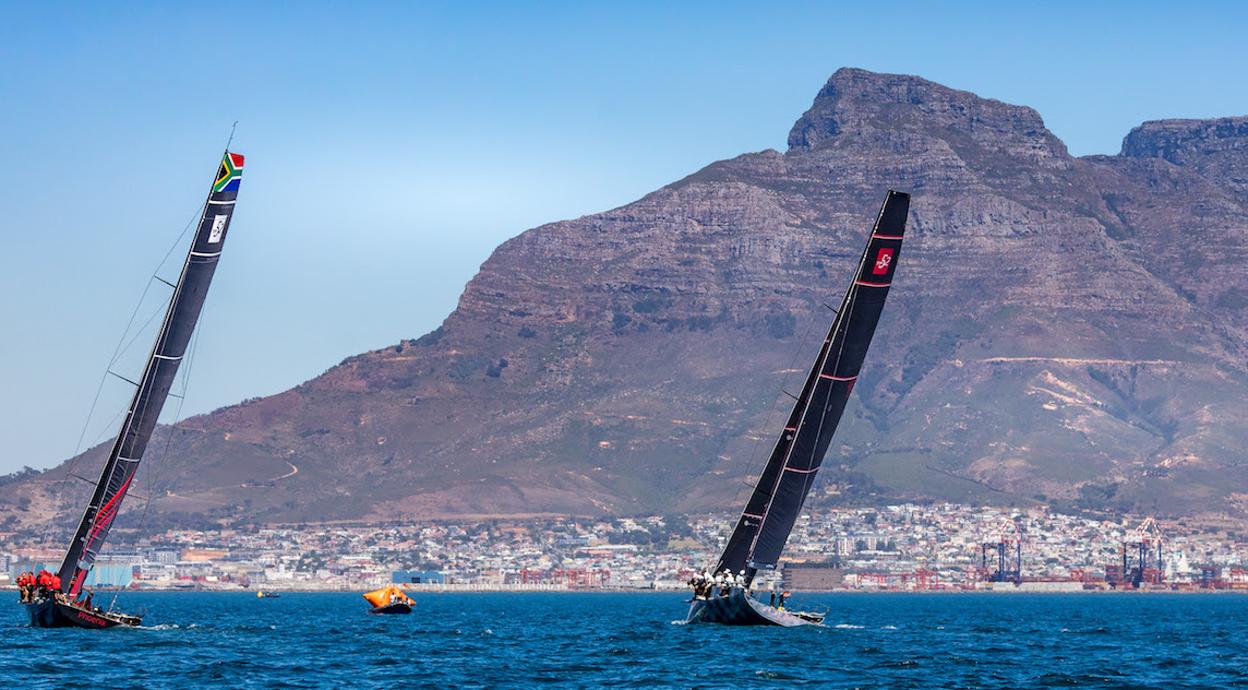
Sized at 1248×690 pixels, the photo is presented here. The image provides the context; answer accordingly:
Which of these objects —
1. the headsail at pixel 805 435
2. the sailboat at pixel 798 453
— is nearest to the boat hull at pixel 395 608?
the sailboat at pixel 798 453

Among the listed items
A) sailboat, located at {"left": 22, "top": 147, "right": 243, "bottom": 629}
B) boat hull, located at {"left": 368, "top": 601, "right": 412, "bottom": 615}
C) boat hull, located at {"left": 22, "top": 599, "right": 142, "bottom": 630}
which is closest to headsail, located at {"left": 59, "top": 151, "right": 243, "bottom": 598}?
sailboat, located at {"left": 22, "top": 147, "right": 243, "bottom": 629}

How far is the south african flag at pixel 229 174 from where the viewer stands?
102 metres

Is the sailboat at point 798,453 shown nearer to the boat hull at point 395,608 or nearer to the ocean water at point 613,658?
the ocean water at point 613,658

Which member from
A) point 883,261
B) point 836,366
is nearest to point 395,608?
point 836,366

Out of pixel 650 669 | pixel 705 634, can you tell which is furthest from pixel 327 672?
pixel 705 634

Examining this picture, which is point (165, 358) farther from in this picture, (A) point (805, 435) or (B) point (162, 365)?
(A) point (805, 435)

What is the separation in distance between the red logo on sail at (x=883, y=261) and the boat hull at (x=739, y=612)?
18.3 meters

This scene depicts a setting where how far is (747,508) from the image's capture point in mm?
121062

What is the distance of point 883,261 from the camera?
118 metres

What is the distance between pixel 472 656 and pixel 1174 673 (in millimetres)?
33759

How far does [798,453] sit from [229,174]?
3602cm

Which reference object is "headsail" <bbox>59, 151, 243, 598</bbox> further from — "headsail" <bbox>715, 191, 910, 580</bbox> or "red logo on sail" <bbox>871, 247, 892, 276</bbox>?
"red logo on sail" <bbox>871, 247, 892, 276</bbox>

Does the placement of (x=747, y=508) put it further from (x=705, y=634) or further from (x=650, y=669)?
(x=650, y=669)

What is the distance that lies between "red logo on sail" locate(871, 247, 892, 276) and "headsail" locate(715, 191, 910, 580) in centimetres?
7
